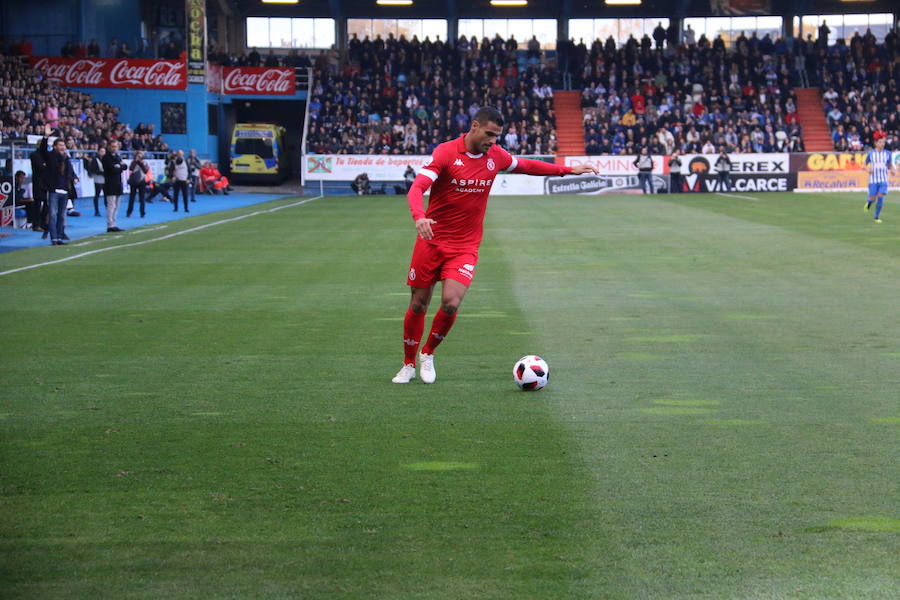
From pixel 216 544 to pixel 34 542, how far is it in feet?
2.52

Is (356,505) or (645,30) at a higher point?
(645,30)

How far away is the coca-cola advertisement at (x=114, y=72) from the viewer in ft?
172

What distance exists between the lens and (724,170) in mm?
49094

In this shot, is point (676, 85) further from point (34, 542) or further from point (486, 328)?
point (34, 542)

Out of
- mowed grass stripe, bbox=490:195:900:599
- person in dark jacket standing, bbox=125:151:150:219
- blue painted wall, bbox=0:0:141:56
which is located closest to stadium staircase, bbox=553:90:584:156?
blue painted wall, bbox=0:0:141:56

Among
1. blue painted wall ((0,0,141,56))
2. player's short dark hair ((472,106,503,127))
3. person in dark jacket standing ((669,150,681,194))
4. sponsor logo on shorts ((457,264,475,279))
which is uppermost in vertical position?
blue painted wall ((0,0,141,56))

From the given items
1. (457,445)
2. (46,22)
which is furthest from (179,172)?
(457,445)

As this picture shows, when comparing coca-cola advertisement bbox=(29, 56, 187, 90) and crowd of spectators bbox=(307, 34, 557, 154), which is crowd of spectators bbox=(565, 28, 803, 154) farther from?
coca-cola advertisement bbox=(29, 56, 187, 90)

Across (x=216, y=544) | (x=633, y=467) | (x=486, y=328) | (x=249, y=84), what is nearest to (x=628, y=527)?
(x=633, y=467)

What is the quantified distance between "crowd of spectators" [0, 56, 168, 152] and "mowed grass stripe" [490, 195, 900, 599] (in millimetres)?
26008

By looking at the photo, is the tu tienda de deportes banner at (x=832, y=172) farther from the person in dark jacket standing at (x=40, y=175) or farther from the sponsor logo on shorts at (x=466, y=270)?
the sponsor logo on shorts at (x=466, y=270)

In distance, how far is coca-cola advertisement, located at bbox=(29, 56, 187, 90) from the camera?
172 feet

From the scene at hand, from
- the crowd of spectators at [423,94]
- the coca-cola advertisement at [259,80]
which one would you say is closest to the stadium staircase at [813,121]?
the crowd of spectators at [423,94]

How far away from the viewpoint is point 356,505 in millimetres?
5289
